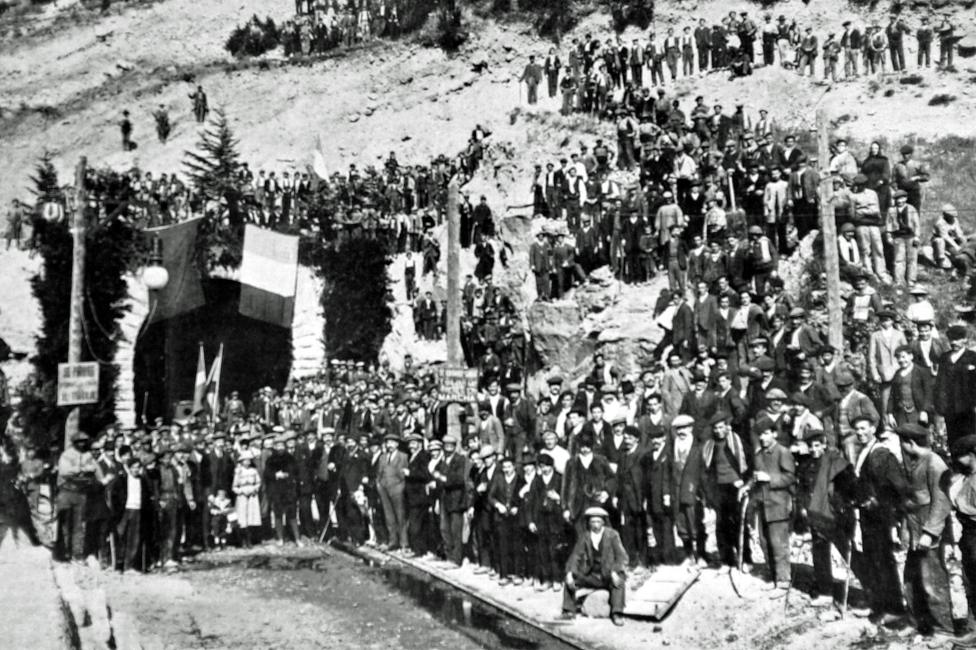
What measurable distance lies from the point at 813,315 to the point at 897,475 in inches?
169

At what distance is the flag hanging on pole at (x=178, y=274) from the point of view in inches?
594

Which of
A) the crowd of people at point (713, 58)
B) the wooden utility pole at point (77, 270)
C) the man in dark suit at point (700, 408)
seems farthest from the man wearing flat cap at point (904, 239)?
the wooden utility pole at point (77, 270)

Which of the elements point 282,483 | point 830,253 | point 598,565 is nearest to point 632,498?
point 598,565

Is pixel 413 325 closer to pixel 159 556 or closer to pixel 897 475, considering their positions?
pixel 159 556

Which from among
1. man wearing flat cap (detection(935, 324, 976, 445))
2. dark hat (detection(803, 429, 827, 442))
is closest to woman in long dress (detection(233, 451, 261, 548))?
dark hat (detection(803, 429, 827, 442))

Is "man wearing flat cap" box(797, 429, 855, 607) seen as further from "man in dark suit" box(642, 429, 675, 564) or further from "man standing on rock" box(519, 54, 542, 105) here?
"man standing on rock" box(519, 54, 542, 105)

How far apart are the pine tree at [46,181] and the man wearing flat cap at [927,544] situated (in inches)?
468

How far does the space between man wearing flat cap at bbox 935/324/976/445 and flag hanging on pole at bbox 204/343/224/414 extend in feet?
41.8

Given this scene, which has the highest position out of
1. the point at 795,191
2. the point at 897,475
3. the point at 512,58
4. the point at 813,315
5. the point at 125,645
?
the point at 512,58

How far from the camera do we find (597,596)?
7.70 meters

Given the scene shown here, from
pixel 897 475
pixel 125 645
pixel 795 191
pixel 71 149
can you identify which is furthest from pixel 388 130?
pixel 897 475

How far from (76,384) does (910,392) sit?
846cm

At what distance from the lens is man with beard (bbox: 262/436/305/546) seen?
11641mm

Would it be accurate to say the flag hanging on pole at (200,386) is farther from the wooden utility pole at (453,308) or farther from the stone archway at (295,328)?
the wooden utility pole at (453,308)
